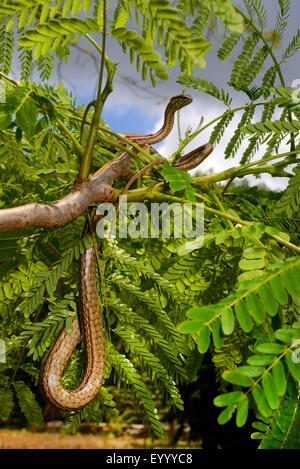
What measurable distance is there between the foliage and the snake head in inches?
3.2

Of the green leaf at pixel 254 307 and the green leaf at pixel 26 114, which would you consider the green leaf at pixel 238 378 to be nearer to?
the green leaf at pixel 254 307

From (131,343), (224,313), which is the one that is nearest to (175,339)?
(131,343)

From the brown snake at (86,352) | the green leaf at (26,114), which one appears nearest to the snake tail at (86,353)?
the brown snake at (86,352)

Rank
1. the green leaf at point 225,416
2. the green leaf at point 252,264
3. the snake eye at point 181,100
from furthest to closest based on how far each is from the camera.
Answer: the snake eye at point 181,100 → the green leaf at point 252,264 → the green leaf at point 225,416

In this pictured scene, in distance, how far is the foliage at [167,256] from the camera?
Result: 1.82 ft

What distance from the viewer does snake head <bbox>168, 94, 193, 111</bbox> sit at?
1.13 meters

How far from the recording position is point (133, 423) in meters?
5.22

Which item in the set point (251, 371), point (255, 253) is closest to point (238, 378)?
point (251, 371)

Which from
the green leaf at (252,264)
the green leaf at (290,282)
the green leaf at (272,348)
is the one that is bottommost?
the green leaf at (272,348)

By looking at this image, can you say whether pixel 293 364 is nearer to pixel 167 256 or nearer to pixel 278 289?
pixel 278 289

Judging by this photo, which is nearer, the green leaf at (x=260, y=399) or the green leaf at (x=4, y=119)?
the green leaf at (x=260, y=399)

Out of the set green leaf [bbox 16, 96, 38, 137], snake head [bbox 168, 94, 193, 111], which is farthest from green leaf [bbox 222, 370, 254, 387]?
snake head [bbox 168, 94, 193, 111]

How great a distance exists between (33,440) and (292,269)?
4.68 metres

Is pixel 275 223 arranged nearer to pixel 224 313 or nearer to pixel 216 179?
pixel 216 179
